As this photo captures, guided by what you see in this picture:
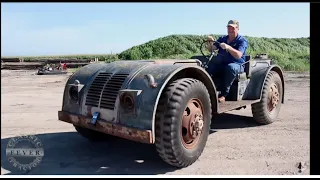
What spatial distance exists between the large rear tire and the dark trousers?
842mm

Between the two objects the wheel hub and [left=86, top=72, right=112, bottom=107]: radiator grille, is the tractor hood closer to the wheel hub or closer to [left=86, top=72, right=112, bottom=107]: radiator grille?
[left=86, top=72, right=112, bottom=107]: radiator grille

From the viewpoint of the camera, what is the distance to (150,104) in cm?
394

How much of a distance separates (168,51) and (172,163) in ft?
86.3

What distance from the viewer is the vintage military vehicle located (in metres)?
4.00

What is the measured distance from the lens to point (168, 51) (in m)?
30.1

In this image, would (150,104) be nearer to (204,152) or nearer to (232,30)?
(204,152)

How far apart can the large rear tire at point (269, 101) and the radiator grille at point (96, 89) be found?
309 centimetres

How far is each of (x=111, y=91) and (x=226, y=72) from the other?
214cm

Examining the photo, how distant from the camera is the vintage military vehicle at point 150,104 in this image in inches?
157

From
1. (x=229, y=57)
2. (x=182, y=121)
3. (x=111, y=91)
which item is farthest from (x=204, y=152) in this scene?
(x=229, y=57)

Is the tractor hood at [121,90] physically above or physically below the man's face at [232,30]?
below

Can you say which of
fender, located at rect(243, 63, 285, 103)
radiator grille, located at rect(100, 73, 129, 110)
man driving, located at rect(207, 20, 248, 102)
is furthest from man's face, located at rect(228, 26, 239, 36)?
radiator grille, located at rect(100, 73, 129, 110)

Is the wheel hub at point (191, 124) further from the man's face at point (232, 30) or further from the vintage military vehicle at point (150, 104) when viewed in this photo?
the man's face at point (232, 30)

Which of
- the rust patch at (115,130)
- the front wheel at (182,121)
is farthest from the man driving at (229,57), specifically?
the rust patch at (115,130)
